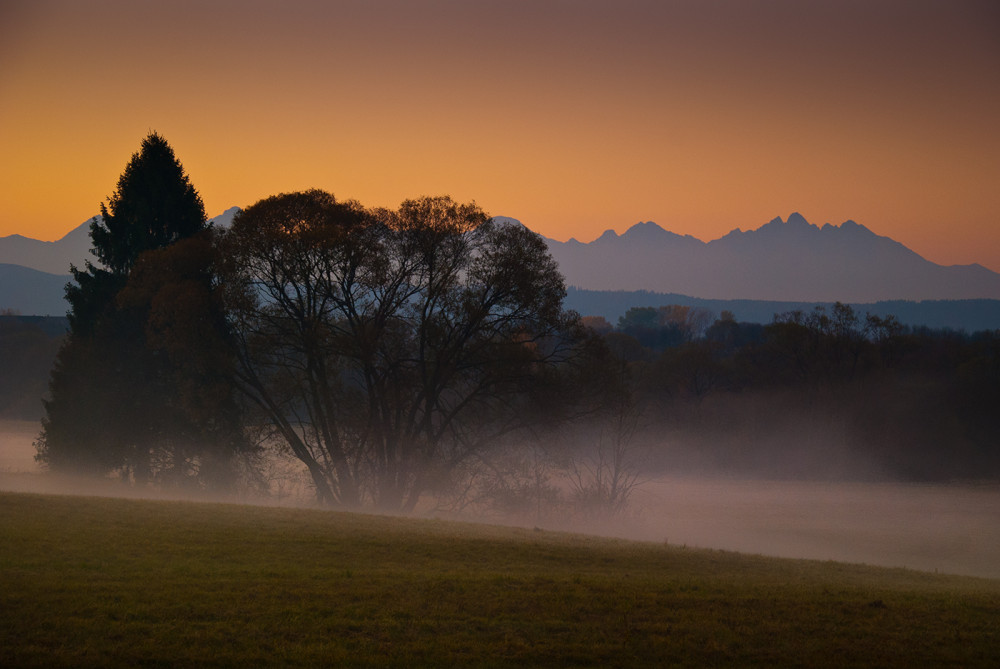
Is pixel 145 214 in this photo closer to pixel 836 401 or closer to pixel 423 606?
pixel 423 606

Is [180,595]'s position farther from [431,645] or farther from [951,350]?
[951,350]

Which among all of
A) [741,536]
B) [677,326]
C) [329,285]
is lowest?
[741,536]

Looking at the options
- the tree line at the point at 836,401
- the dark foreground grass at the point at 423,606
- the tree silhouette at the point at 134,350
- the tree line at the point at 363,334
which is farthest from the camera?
the tree line at the point at 836,401

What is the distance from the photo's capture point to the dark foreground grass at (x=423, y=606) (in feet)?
36.4

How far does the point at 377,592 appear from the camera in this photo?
45.5 ft

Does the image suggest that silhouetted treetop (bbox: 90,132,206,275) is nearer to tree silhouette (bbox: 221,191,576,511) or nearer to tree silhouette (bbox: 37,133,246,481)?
tree silhouette (bbox: 37,133,246,481)

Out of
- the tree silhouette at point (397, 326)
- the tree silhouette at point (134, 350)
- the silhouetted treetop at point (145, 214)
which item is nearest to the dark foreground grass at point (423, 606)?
the tree silhouette at point (397, 326)

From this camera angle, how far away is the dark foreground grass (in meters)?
11.1

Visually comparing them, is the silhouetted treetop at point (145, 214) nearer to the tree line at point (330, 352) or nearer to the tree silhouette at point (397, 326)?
the tree line at point (330, 352)

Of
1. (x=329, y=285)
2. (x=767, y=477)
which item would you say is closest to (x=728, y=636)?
(x=329, y=285)

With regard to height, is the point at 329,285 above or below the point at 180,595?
above

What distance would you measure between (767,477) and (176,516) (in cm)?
7187

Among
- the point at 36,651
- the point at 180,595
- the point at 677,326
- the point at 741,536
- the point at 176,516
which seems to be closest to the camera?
the point at 36,651

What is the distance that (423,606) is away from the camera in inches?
518
